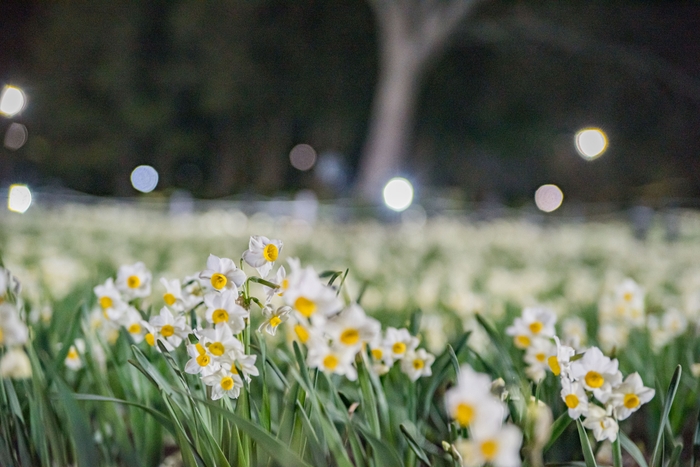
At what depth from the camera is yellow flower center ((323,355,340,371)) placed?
0.74 m

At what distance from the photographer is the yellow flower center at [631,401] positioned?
3.17ft

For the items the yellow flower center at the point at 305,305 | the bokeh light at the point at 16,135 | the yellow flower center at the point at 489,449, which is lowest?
the yellow flower center at the point at 489,449

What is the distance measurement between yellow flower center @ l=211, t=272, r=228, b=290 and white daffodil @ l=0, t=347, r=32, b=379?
33cm

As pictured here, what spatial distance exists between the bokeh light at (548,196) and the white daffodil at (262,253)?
31993 millimetres

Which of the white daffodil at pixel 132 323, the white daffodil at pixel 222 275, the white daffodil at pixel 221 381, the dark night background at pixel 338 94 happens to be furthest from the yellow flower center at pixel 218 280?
the dark night background at pixel 338 94

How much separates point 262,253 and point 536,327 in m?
0.60

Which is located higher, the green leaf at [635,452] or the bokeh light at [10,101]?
the bokeh light at [10,101]

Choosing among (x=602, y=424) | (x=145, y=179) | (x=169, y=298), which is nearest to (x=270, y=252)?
(x=169, y=298)

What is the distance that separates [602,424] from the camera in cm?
99

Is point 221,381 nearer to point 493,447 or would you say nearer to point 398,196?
point 493,447

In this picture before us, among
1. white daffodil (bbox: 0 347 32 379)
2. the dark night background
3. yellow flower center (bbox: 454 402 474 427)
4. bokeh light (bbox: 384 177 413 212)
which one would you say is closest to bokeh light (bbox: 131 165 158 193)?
the dark night background

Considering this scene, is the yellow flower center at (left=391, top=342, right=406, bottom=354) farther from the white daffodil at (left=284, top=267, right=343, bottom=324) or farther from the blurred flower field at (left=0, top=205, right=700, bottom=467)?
the white daffodil at (left=284, top=267, right=343, bottom=324)

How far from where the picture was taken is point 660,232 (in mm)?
8977

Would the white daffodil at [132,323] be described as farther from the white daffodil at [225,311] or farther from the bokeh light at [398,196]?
the bokeh light at [398,196]
